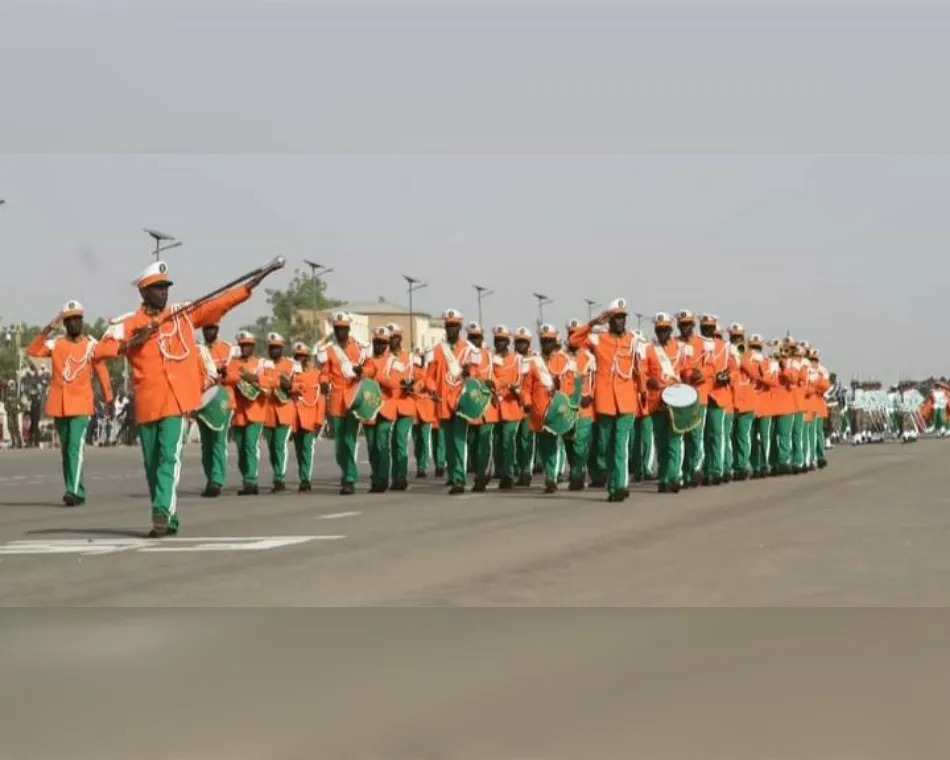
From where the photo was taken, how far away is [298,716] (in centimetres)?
737

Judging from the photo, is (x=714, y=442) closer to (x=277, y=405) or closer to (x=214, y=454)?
(x=277, y=405)

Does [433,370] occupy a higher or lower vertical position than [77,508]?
higher

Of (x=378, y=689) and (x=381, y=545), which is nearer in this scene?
(x=378, y=689)

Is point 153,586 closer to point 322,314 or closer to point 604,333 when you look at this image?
point 604,333

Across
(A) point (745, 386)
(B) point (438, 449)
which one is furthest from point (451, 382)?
(B) point (438, 449)

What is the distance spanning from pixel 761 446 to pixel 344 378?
8372mm

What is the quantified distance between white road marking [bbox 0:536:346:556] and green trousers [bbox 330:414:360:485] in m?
8.34

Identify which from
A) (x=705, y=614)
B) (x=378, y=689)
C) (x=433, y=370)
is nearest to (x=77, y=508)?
(x=433, y=370)

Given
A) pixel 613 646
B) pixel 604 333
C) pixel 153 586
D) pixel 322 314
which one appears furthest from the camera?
pixel 322 314

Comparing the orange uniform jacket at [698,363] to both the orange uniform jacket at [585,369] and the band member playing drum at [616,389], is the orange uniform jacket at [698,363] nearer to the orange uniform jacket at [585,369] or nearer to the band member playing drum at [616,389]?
the orange uniform jacket at [585,369]

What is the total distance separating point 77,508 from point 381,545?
781 centimetres

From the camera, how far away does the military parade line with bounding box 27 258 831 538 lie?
22.6 m

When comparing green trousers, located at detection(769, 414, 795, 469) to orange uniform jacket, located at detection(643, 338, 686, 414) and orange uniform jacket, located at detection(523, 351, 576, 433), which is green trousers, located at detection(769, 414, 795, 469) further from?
orange uniform jacket, located at detection(643, 338, 686, 414)

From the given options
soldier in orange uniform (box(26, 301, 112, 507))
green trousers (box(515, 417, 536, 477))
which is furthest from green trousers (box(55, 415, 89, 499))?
green trousers (box(515, 417, 536, 477))
